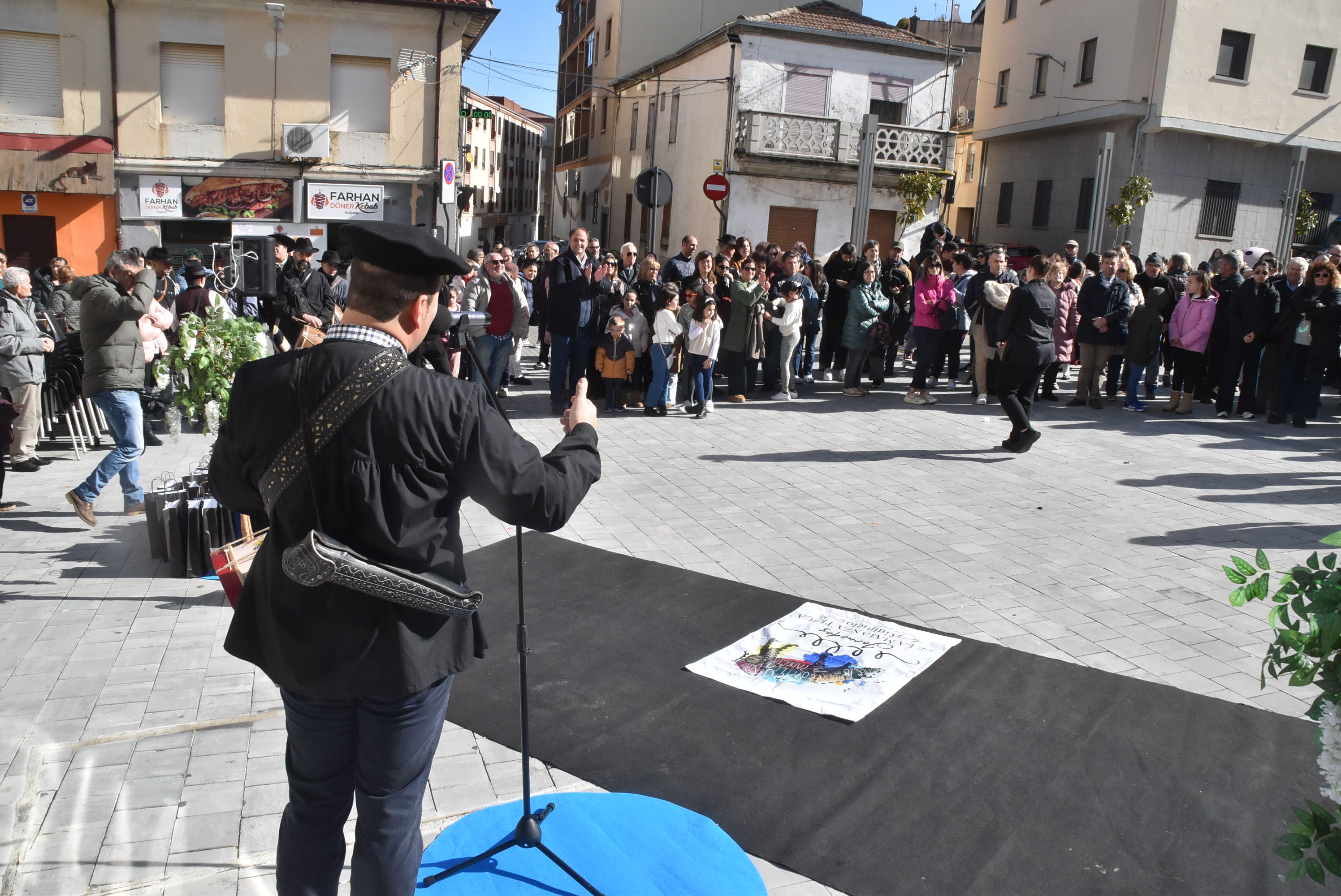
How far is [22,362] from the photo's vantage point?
25.9 feet

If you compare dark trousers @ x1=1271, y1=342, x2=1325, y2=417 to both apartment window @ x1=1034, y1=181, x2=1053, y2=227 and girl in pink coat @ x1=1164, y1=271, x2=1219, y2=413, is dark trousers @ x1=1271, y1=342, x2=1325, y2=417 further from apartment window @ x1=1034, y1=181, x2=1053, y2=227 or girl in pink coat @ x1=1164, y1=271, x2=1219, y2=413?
apartment window @ x1=1034, y1=181, x2=1053, y2=227

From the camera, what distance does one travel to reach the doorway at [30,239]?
20594 mm

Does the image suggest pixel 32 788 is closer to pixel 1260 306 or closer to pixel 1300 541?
pixel 1300 541

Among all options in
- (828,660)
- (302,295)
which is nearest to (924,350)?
(302,295)

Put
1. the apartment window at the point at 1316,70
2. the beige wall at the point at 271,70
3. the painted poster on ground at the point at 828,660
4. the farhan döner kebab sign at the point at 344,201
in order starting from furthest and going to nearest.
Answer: the apartment window at the point at 1316,70
the farhan döner kebab sign at the point at 344,201
the beige wall at the point at 271,70
the painted poster on ground at the point at 828,660

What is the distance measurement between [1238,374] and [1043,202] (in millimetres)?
17746

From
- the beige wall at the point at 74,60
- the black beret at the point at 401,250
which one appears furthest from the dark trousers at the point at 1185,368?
the beige wall at the point at 74,60

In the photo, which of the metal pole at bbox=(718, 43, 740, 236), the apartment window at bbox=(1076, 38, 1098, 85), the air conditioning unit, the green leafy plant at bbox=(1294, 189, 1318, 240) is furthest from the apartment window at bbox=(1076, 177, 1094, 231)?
the air conditioning unit

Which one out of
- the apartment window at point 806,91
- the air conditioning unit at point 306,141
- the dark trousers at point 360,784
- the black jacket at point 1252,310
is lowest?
the dark trousers at point 360,784

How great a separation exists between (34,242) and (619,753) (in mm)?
21916

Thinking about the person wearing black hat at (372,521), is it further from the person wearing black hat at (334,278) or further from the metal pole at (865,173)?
the metal pole at (865,173)

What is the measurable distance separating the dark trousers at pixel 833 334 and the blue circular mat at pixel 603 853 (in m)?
10.3

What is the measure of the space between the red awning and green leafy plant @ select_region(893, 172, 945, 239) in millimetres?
18495

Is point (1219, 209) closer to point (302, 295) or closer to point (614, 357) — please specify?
point (614, 357)
